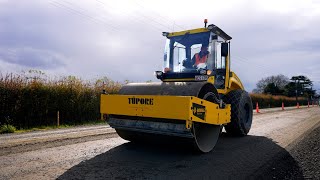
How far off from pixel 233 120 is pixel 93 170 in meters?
4.76

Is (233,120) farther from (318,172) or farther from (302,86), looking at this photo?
(302,86)

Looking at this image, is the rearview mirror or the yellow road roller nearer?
the yellow road roller

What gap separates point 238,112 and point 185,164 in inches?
131

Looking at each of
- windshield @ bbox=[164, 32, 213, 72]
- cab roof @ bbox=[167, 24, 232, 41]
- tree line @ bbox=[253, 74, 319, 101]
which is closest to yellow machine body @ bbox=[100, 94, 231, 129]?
windshield @ bbox=[164, 32, 213, 72]

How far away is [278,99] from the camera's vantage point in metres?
54.2

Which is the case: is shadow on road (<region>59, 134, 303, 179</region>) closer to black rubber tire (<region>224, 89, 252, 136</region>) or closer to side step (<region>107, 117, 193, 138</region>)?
side step (<region>107, 117, 193, 138</region>)

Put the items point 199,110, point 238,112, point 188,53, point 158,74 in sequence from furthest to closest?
point 238,112, point 158,74, point 188,53, point 199,110

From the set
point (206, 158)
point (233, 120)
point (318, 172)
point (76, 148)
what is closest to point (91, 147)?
point (76, 148)

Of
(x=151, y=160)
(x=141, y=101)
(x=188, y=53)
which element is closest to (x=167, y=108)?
(x=141, y=101)

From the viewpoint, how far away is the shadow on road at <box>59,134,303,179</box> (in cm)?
500

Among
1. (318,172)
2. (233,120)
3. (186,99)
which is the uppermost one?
(186,99)

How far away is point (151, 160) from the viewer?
5.93 metres

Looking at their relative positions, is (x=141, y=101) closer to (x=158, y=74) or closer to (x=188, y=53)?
(x=158, y=74)

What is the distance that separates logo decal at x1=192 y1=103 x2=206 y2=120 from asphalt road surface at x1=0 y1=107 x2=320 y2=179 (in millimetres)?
862
